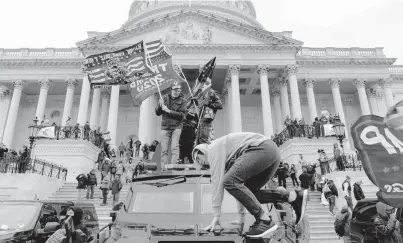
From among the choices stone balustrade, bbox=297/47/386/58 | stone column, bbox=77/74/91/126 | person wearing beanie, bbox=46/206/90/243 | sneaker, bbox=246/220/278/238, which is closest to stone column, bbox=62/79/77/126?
stone column, bbox=77/74/91/126

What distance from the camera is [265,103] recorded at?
1288 inches

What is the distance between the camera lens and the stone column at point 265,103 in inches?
1252

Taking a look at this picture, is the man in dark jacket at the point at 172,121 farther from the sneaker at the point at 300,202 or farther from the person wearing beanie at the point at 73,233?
the sneaker at the point at 300,202

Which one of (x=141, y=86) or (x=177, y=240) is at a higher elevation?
(x=141, y=86)

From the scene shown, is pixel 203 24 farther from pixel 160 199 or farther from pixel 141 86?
pixel 160 199

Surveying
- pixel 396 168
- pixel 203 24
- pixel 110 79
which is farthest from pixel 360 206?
pixel 203 24

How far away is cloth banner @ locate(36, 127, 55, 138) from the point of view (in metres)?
26.6

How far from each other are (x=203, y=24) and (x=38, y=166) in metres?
22.9

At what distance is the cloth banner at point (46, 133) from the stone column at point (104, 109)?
10508 mm

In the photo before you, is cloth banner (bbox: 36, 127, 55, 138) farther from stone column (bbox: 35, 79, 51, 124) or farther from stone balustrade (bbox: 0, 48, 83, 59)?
stone balustrade (bbox: 0, 48, 83, 59)

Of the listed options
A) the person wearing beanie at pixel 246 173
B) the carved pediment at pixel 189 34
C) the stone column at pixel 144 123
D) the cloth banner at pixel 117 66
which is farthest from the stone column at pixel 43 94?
the person wearing beanie at pixel 246 173

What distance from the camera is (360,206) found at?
5.56 m

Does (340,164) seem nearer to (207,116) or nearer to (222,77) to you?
(207,116)

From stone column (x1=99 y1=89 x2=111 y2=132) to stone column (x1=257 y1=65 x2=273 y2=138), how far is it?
17.8 m
